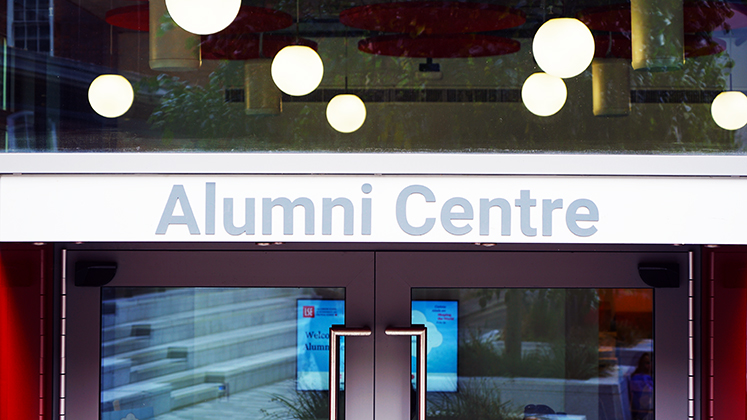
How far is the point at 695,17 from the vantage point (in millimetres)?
3934

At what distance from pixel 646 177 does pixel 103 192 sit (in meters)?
2.54

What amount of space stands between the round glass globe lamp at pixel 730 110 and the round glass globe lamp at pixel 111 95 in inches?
125

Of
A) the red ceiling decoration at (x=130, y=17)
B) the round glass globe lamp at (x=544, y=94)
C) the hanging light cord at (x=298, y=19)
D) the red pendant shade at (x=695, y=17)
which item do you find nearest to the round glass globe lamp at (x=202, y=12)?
the hanging light cord at (x=298, y=19)

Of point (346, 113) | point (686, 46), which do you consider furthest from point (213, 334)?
point (686, 46)

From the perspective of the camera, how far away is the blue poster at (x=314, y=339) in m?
4.47

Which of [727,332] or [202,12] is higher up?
[202,12]

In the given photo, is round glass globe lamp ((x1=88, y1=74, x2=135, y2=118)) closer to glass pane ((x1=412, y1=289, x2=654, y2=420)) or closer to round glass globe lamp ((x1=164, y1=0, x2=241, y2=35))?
round glass globe lamp ((x1=164, y1=0, x2=241, y2=35))

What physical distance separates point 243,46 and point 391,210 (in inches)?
56.0

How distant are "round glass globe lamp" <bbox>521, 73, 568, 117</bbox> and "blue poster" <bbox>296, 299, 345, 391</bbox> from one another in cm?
177

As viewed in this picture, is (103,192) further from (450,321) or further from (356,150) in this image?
(450,321)

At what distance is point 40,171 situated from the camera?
10.7ft

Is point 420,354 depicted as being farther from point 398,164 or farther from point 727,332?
point 727,332

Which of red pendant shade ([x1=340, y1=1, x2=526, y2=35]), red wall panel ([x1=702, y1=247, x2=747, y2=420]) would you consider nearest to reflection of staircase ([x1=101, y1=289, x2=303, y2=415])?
Answer: red pendant shade ([x1=340, y1=1, x2=526, y2=35])

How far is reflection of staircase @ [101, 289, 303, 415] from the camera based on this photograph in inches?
177
